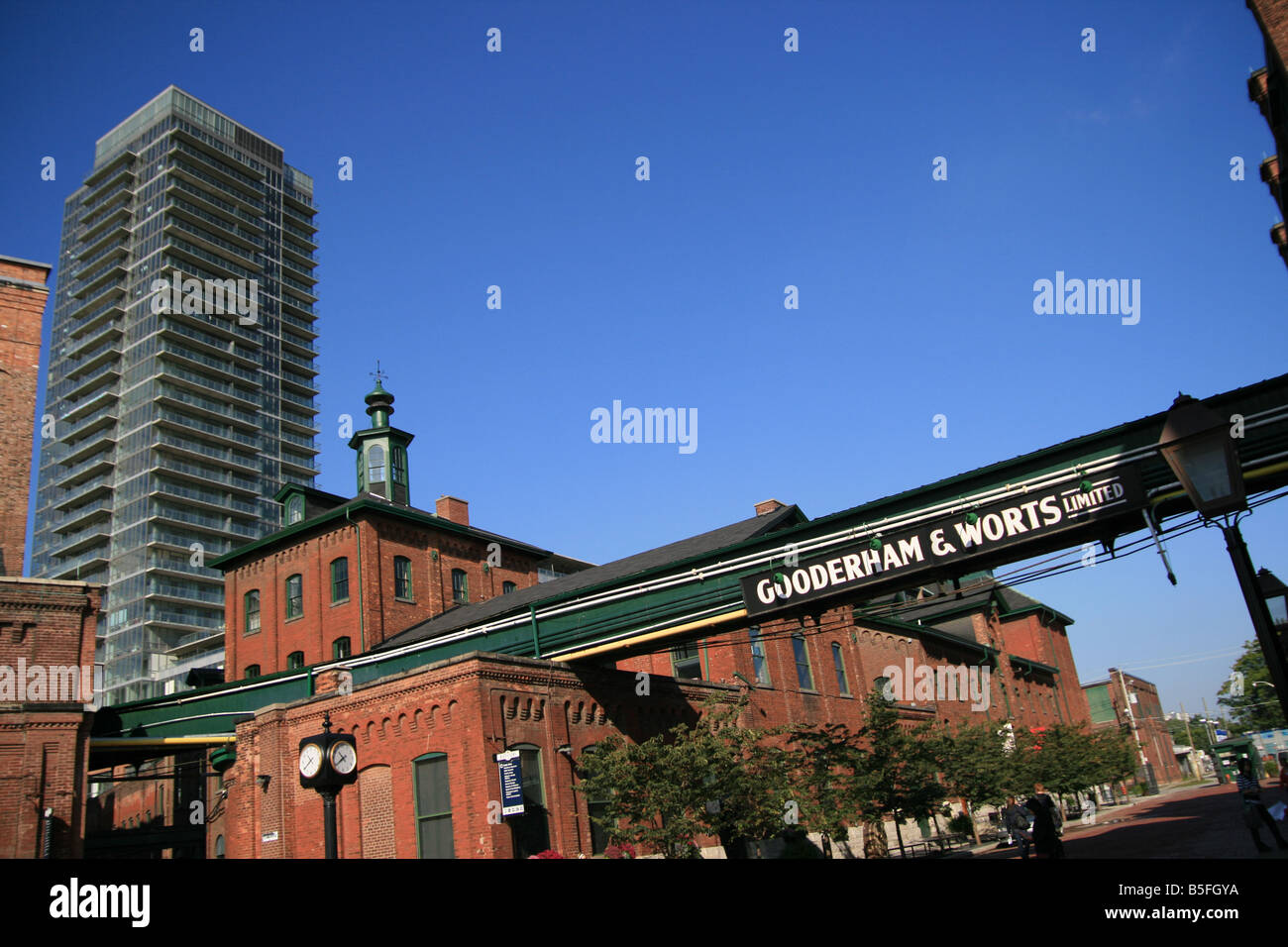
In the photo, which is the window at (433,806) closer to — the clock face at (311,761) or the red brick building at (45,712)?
the red brick building at (45,712)

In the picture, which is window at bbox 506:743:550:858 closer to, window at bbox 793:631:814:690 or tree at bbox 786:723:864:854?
tree at bbox 786:723:864:854

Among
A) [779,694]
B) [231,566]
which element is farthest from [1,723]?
[779,694]

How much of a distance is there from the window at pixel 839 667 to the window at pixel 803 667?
264 cm

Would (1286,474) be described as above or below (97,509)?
below

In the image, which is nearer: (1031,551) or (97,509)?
(1031,551)

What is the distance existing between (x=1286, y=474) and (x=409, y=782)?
1979 cm

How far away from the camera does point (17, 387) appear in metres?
30.6

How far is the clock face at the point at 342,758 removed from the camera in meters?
11.7

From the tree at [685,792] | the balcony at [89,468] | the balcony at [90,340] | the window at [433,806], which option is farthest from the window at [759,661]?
the balcony at [90,340]

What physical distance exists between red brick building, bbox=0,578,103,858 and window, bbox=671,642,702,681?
19.1 metres

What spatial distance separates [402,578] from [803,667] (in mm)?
17418
